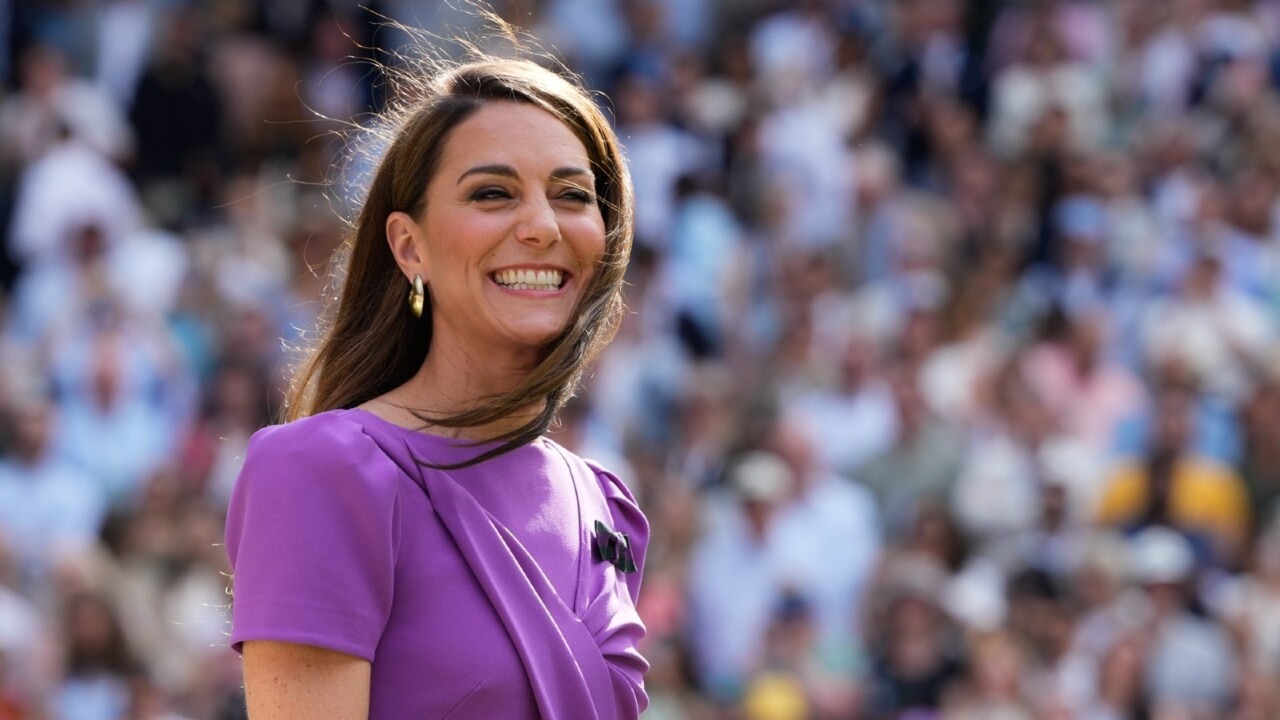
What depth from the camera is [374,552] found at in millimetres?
2252

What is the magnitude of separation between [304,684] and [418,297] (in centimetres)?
56

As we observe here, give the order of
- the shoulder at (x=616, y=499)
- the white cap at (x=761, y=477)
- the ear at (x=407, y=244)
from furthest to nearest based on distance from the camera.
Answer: the white cap at (x=761, y=477) < the shoulder at (x=616, y=499) < the ear at (x=407, y=244)

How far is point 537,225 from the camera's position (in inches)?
96.9

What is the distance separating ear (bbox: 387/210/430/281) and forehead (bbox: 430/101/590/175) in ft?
0.28

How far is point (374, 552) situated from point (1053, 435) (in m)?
6.49

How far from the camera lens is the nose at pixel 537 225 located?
2461mm

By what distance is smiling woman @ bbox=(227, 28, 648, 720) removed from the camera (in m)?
2.23

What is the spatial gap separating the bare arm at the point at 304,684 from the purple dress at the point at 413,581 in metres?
0.02

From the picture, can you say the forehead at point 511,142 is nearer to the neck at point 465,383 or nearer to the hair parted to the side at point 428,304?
the hair parted to the side at point 428,304

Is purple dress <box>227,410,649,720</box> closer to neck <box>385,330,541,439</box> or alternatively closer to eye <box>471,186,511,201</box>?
neck <box>385,330,541,439</box>

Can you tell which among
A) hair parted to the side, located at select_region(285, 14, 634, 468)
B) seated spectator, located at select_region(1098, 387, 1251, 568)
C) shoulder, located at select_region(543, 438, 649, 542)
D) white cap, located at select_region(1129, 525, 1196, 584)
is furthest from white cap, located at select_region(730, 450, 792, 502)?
hair parted to the side, located at select_region(285, 14, 634, 468)

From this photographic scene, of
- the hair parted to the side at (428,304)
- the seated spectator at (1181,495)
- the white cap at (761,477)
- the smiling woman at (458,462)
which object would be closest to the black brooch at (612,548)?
the smiling woman at (458,462)

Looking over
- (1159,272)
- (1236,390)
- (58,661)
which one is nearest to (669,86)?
(1159,272)

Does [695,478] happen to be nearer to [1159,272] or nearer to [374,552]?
[1159,272]
